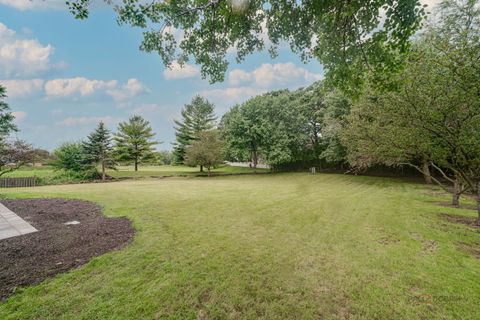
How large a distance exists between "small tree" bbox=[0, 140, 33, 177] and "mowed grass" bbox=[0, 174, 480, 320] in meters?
10.6

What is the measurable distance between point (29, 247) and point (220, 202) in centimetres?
556

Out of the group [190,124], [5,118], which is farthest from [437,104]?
[190,124]

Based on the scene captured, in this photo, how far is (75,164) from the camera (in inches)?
784

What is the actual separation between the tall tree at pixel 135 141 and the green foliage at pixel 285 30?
23746 millimetres

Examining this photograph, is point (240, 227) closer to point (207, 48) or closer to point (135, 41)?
point (207, 48)

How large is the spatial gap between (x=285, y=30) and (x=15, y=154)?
14.6 metres

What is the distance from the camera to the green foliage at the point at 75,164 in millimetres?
19328

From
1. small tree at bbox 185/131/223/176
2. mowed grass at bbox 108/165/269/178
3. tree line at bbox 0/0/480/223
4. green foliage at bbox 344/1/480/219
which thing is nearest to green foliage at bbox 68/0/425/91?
tree line at bbox 0/0/480/223

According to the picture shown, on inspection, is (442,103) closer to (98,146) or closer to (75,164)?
(98,146)

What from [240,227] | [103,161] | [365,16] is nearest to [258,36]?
[365,16]

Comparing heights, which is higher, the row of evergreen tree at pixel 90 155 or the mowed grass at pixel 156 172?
the row of evergreen tree at pixel 90 155

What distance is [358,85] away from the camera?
4277 mm

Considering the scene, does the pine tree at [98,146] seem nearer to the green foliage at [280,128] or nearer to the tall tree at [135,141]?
the tall tree at [135,141]

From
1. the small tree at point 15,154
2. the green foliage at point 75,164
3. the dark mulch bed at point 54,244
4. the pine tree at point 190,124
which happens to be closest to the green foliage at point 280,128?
the pine tree at point 190,124
